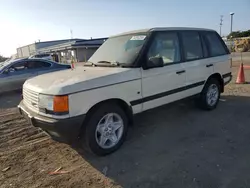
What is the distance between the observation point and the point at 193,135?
4.30 metres

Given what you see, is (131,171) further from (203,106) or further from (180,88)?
(203,106)

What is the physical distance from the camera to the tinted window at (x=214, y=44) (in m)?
5.46

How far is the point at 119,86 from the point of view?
363cm

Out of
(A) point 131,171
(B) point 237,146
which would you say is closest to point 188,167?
(A) point 131,171

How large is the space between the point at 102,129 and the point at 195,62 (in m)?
2.59

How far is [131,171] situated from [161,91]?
1650 mm

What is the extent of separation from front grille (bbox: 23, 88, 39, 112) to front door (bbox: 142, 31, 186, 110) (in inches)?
68.0

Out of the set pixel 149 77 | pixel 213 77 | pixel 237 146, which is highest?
pixel 149 77

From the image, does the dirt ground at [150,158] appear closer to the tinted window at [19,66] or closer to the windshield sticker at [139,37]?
the windshield sticker at [139,37]

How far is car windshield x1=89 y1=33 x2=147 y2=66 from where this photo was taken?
13.2 ft

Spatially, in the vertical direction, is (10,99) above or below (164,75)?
below

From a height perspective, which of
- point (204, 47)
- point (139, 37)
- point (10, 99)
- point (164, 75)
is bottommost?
point (10, 99)

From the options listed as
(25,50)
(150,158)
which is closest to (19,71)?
(150,158)

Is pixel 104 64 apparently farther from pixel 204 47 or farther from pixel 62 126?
pixel 204 47
